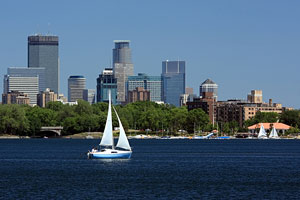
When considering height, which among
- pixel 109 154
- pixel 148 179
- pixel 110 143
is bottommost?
pixel 148 179

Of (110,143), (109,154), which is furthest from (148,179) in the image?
(109,154)

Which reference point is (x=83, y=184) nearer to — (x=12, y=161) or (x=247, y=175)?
(x=247, y=175)

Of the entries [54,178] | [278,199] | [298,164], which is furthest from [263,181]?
[298,164]

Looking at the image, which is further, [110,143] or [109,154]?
[109,154]

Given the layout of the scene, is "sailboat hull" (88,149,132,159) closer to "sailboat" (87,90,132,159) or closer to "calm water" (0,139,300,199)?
"sailboat" (87,90,132,159)

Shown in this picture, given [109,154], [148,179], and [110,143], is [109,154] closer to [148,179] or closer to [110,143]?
[110,143]

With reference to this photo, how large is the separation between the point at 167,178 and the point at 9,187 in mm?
16908

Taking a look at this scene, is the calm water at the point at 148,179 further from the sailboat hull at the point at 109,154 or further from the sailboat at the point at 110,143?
the sailboat at the point at 110,143

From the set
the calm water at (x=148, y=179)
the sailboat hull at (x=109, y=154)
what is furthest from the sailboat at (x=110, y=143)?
the calm water at (x=148, y=179)

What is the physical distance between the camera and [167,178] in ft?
270

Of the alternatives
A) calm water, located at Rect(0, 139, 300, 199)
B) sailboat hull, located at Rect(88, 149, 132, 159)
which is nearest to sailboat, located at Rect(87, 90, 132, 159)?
sailboat hull, located at Rect(88, 149, 132, 159)

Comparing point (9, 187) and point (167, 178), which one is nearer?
point (9, 187)

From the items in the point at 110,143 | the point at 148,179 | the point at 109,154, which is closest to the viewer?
the point at 148,179

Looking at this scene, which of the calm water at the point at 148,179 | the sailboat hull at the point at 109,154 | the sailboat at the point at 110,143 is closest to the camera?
the calm water at the point at 148,179
